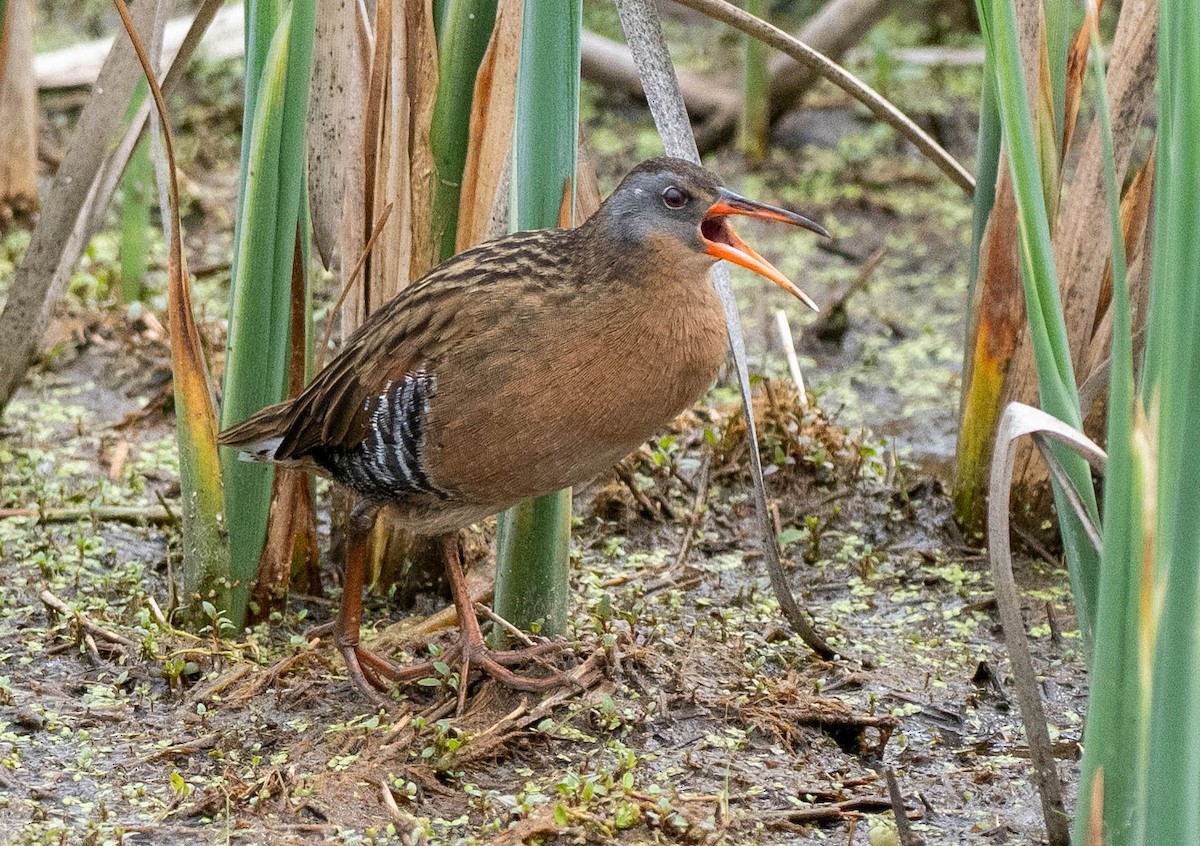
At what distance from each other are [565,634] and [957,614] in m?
1.08

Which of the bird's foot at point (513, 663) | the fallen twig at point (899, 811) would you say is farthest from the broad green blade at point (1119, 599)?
the bird's foot at point (513, 663)

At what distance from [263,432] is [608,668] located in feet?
2.94

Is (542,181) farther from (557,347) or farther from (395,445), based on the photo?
(395,445)

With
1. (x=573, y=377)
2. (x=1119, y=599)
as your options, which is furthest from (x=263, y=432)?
(x=1119, y=599)

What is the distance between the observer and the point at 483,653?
3.31 m

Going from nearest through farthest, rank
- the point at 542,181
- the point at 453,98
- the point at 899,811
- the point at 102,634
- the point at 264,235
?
1. the point at 899,811
2. the point at 542,181
3. the point at 264,235
4. the point at 453,98
5. the point at 102,634

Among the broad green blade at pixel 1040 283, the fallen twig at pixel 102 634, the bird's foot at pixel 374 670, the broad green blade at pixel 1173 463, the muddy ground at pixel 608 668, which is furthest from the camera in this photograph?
the fallen twig at pixel 102 634

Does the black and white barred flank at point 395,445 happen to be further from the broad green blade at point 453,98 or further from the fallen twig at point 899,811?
the fallen twig at point 899,811

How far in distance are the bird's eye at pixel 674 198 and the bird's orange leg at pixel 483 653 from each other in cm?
97

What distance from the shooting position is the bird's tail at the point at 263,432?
3.32 meters

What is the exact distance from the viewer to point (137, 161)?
4.98 meters

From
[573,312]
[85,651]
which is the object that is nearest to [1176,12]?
[573,312]

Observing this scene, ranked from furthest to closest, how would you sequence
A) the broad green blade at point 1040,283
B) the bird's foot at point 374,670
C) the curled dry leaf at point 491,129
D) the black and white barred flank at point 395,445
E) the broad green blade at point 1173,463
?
the bird's foot at point 374,670, the curled dry leaf at point 491,129, the black and white barred flank at point 395,445, the broad green blade at point 1040,283, the broad green blade at point 1173,463

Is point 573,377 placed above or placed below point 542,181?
below
